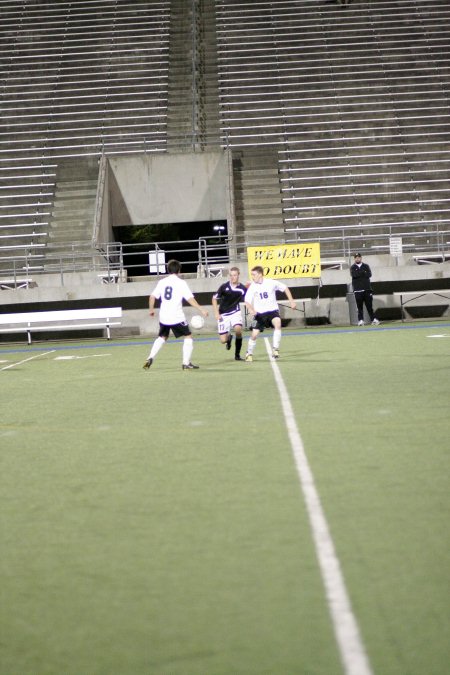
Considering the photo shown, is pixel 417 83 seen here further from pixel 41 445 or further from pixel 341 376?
pixel 41 445

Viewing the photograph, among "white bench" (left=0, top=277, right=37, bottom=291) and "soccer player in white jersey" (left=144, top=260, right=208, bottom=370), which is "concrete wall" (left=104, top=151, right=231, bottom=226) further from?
"soccer player in white jersey" (left=144, top=260, right=208, bottom=370)

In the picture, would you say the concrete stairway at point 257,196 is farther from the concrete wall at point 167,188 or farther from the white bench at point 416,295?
the white bench at point 416,295

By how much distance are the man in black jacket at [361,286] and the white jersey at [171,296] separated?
10792mm

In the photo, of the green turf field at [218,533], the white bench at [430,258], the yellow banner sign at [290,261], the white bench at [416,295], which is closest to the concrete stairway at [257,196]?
the yellow banner sign at [290,261]

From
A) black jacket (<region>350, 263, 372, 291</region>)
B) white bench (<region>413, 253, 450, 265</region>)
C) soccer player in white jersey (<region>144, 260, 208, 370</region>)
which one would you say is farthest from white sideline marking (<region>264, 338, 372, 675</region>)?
white bench (<region>413, 253, 450, 265</region>)

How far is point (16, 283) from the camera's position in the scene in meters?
28.6

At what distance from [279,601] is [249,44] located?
41396 millimetres

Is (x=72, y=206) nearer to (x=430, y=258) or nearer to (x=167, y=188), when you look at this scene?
(x=167, y=188)

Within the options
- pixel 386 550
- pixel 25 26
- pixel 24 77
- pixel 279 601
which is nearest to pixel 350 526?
pixel 386 550

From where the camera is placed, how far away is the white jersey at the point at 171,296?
15859 millimetres

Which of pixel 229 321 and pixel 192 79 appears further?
pixel 192 79

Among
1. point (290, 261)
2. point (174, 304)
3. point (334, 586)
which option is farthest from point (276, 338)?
point (334, 586)

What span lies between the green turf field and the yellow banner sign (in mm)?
15593

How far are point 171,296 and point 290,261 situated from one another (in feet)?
39.5
